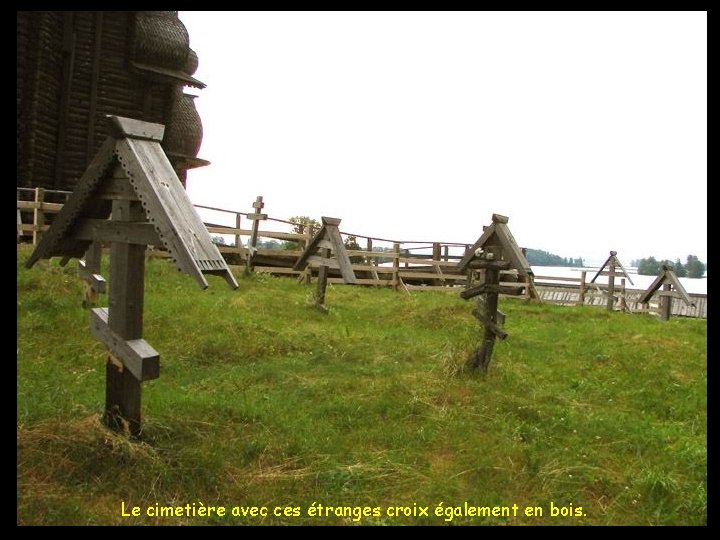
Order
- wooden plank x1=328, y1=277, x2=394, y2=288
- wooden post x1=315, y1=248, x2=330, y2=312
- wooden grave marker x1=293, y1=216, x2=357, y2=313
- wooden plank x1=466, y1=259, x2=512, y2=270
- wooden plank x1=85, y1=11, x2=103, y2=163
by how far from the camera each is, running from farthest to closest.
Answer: wooden plank x1=328, y1=277, x2=394, y2=288
wooden plank x1=85, y1=11, x2=103, y2=163
wooden post x1=315, y1=248, x2=330, y2=312
wooden grave marker x1=293, y1=216, x2=357, y2=313
wooden plank x1=466, y1=259, x2=512, y2=270

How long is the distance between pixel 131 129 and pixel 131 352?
5.55 ft

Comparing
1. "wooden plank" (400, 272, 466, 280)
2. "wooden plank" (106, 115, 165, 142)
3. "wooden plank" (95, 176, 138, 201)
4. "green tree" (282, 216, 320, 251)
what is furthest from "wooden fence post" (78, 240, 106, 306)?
"wooden plank" (400, 272, 466, 280)

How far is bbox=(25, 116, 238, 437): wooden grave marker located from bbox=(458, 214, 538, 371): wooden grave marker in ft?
14.0

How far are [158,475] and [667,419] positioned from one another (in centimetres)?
559

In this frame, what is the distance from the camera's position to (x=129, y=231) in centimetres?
437

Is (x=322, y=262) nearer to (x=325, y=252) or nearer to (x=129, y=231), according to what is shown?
(x=325, y=252)

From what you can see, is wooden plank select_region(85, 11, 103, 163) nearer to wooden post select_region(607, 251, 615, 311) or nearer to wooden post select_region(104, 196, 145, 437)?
wooden post select_region(104, 196, 145, 437)

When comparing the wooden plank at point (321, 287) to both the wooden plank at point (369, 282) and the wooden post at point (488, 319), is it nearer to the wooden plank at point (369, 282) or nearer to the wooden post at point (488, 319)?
the wooden post at point (488, 319)

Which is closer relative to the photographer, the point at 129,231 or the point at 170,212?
the point at 170,212

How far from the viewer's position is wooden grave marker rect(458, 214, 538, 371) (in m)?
7.45

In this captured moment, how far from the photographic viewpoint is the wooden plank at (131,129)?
425cm

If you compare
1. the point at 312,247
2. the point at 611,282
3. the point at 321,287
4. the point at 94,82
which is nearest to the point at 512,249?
the point at 321,287

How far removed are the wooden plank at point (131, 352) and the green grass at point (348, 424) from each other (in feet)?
1.72
